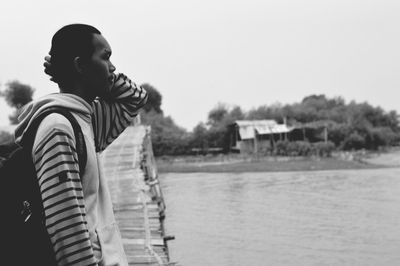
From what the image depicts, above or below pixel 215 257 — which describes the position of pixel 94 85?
above

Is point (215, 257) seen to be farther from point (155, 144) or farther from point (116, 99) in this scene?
point (155, 144)

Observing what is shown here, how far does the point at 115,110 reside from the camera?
2.13 m

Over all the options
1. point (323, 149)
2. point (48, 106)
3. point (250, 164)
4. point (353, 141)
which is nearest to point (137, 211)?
point (48, 106)

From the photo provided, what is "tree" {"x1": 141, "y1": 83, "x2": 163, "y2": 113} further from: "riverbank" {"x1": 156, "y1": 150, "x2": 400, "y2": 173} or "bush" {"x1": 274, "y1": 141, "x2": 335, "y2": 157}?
"bush" {"x1": 274, "y1": 141, "x2": 335, "y2": 157}

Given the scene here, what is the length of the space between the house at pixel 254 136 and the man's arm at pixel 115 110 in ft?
130

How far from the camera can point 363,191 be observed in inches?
826

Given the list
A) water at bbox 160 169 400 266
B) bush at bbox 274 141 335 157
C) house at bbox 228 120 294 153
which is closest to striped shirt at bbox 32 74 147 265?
water at bbox 160 169 400 266

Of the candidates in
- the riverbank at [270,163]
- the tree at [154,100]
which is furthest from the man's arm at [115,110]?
the tree at [154,100]

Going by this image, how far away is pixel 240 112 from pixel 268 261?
152 feet

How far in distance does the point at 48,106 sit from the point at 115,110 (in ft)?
1.67

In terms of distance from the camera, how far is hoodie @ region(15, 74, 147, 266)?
1.53 m

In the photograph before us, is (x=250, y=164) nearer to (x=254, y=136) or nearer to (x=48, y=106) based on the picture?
(x=254, y=136)

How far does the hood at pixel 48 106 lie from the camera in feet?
5.40

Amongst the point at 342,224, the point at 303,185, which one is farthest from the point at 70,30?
the point at 303,185
